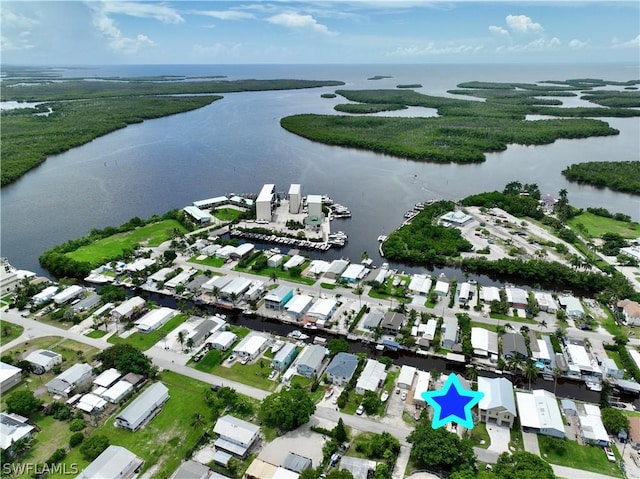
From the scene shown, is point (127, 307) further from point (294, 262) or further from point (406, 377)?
point (406, 377)

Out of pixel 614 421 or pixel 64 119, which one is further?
pixel 64 119

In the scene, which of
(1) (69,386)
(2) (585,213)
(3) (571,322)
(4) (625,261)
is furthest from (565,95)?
(1) (69,386)

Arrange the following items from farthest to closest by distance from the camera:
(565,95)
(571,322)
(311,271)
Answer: (565,95) < (311,271) < (571,322)

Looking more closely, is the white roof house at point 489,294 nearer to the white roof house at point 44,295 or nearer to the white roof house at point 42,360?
the white roof house at point 42,360

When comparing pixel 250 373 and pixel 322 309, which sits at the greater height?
pixel 322 309

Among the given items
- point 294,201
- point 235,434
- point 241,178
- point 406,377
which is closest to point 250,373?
point 235,434

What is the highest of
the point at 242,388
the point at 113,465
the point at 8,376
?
the point at 8,376

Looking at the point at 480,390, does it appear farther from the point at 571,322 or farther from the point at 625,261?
the point at 625,261
